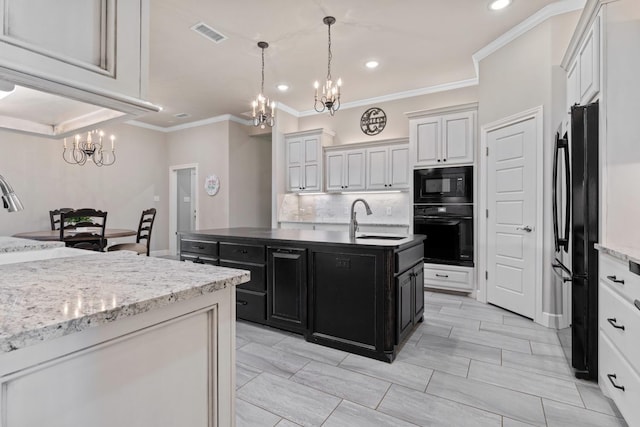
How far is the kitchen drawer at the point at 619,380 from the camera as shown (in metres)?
1.41

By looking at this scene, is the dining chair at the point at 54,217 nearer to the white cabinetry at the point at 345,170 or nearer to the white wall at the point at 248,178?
the white wall at the point at 248,178

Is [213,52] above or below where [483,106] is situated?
above

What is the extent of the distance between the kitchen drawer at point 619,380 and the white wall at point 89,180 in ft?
23.9

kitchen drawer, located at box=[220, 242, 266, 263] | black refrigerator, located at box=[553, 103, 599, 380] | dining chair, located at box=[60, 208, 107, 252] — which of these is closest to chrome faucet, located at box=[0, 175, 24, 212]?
kitchen drawer, located at box=[220, 242, 266, 263]

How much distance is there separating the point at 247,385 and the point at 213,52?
3.72m

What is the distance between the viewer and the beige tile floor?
170cm

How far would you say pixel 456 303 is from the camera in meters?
3.80

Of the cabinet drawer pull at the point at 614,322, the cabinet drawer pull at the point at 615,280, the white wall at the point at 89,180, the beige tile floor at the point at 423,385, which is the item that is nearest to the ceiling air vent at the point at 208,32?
the beige tile floor at the point at 423,385

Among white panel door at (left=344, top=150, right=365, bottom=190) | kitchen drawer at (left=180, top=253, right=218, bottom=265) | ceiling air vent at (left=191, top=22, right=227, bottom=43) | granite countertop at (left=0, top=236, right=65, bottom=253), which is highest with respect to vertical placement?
ceiling air vent at (left=191, top=22, right=227, bottom=43)

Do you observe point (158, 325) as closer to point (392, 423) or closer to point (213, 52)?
point (392, 423)

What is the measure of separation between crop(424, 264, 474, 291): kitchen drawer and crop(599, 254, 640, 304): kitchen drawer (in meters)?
2.26

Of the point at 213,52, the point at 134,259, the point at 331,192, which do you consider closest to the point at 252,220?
the point at 331,192

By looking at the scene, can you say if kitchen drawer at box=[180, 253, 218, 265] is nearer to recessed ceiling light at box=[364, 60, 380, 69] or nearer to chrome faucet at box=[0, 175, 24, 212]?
chrome faucet at box=[0, 175, 24, 212]

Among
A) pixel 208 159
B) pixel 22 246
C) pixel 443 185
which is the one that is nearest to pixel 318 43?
pixel 443 185
